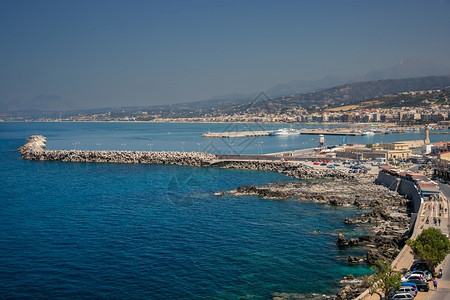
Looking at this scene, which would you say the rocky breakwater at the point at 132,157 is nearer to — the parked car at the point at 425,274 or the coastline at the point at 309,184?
the coastline at the point at 309,184

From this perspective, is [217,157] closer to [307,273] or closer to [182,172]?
[182,172]

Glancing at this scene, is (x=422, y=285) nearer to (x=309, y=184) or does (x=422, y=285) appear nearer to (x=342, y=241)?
(x=342, y=241)

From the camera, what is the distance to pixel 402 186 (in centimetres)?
2556

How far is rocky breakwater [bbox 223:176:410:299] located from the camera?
47.6 feet

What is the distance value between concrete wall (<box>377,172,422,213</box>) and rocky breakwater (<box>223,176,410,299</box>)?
45cm

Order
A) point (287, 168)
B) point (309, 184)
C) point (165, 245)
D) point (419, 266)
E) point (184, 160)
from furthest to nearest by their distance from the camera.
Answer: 1. point (184, 160)
2. point (287, 168)
3. point (309, 184)
4. point (165, 245)
5. point (419, 266)

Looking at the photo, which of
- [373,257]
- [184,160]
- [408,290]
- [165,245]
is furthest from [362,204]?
[184,160]

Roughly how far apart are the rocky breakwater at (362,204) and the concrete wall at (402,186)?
0.45m

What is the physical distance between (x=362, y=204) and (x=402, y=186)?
15.9 feet

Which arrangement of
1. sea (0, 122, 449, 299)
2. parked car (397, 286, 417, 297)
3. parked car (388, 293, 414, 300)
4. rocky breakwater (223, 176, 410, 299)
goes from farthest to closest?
1. rocky breakwater (223, 176, 410, 299)
2. sea (0, 122, 449, 299)
3. parked car (397, 286, 417, 297)
4. parked car (388, 293, 414, 300)

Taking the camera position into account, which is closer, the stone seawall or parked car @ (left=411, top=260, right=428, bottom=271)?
parked car @ (left=411, top=260, right=428, bottom=271)

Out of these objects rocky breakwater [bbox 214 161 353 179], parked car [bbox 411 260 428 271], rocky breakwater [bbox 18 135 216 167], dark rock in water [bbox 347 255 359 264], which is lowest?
dark rock in water [bbox 347 255 359 264]

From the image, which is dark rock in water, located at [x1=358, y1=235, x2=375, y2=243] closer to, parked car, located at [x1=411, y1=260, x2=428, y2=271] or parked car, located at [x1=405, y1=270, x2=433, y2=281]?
parked car, located at [x1=411, y1=260, x2=428, y2=271]

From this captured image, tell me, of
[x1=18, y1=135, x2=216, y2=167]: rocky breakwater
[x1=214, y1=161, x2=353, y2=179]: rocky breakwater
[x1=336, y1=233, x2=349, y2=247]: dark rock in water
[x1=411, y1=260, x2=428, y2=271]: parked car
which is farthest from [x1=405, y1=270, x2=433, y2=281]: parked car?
[x1=18, y1=135, x2=216, y2=167]: rocky breakwater
